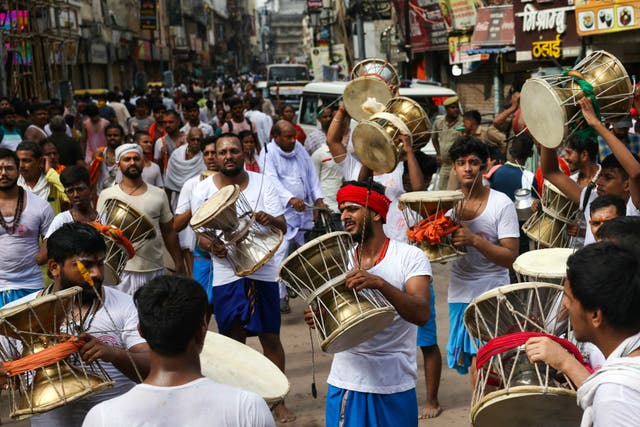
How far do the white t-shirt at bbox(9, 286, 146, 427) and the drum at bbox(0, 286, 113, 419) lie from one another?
163 mm

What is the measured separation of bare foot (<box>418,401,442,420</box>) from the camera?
6.16 m

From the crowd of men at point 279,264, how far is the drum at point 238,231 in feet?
0.23

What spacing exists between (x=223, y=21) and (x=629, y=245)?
128322 millimetres

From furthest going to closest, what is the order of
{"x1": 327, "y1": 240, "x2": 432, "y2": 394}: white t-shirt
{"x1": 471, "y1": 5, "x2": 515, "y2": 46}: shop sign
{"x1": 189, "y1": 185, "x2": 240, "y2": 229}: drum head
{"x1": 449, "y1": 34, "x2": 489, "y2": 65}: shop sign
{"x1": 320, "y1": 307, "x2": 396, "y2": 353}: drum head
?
{"x1": 449, "y1": 34, "x2": 489, "y2": 65}: shop sign → {"x1": 471, "y1": 5, "x2": 515, "y2": 46}: shop sign → {"x1": 189, "y1": 185, "x2": 240, "y2": 229}: drum head → {"x1": 327, "y1": 240, "x2": 432, "y2": 394}: white t-shirt → {"x1": 320, "y1": 307, "x2": 396, "y2": 353}: drum head

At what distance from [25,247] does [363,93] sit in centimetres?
291

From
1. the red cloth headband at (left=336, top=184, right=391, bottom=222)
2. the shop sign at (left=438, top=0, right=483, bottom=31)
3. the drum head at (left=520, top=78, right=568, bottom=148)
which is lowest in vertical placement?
the red cloth headband at (left=336, top=184, right=391, bottom=222)

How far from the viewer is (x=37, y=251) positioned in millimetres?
6074

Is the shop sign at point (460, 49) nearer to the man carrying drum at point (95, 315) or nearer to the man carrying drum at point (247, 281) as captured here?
the man carrying drum at point (247, 281)

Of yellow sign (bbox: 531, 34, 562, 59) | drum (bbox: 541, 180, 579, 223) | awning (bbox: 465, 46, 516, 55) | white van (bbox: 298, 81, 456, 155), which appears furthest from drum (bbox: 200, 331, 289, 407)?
awning (bbox: 465, 46, 516, 55)

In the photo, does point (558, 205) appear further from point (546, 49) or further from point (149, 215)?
point (546, 49)

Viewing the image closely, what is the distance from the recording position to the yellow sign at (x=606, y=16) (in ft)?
42.7

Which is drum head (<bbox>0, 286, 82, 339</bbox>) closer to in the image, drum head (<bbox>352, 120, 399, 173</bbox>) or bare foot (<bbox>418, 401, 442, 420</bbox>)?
drum head (<bbox>352, 120, 399, 173</bbox>)

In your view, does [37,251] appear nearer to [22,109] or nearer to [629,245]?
[629,245]

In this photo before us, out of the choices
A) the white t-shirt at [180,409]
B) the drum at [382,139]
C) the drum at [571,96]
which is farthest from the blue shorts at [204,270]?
the white t-shirt at [180,409]
